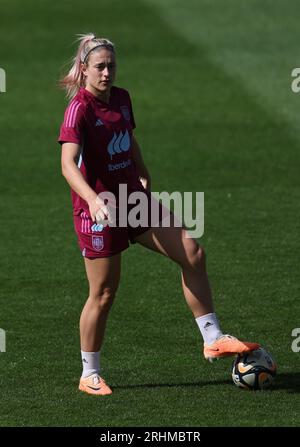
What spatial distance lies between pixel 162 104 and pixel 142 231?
11.6 meters

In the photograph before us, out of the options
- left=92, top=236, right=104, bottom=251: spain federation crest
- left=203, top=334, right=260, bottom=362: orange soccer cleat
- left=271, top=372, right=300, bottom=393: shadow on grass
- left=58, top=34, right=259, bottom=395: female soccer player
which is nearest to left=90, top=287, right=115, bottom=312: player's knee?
left=58, top=34, right=259, bottom=395: female soccer player

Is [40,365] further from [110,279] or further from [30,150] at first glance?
[30,150]

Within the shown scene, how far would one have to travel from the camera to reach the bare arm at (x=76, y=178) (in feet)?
25.9

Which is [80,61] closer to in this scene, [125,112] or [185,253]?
[125,112]

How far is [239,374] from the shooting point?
339 inches

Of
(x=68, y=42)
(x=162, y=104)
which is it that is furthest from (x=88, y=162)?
(x=68, y=42)

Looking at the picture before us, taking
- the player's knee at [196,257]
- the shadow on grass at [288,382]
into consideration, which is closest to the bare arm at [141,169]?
the player's knee at [196,257]

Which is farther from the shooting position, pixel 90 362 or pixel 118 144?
pixel 90 362

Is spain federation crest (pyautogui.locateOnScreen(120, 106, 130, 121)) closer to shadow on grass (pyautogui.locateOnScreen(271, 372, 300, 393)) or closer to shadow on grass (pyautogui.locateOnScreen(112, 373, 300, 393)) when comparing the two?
shadow on grass (pyautogui.locateOnScreen(112, 373, 300, 393))

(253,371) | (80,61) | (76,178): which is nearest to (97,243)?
(76,178)

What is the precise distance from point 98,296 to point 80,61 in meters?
1.59

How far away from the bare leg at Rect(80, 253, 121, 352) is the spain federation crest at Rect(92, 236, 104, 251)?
0.26 feet

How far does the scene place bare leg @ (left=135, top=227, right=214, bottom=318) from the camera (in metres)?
8.55

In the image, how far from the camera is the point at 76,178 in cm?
812
